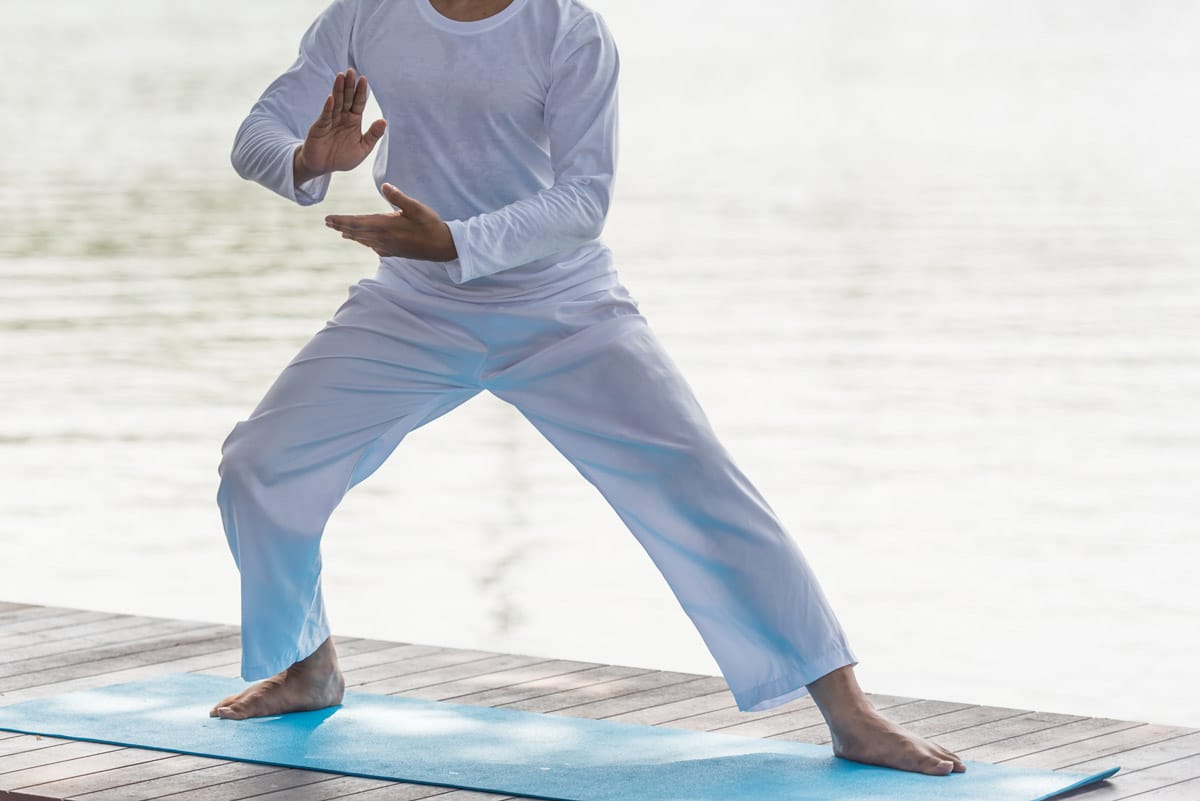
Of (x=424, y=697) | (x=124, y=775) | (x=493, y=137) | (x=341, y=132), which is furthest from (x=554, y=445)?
(x=124, y=775)

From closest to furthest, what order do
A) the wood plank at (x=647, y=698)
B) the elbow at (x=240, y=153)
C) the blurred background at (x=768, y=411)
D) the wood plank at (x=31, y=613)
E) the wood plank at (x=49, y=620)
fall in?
the elbow at (x=240, y=153) → the wood plank at (x=647, y=698) → the wood plank at (x=49, y=620) → the wood plank at (x=31, y=613) → the blurred background at (x=768, y=411)

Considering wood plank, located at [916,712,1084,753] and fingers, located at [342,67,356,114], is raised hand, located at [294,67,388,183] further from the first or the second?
wood plank, located at [916,712,1084,753]

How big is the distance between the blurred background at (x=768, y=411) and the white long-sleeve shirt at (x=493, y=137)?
5.89 ft

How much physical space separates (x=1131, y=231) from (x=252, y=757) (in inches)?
473

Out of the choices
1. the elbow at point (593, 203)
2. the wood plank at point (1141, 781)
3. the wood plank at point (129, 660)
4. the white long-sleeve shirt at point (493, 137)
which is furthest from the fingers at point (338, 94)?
the wood plank at point (1141, 781)

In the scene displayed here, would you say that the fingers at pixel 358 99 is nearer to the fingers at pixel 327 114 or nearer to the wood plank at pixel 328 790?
the fingers at pixel 327 114

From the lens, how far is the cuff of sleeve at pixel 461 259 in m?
3.55

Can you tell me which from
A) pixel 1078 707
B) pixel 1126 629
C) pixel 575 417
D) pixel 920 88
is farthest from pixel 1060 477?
A: pixel 920 88

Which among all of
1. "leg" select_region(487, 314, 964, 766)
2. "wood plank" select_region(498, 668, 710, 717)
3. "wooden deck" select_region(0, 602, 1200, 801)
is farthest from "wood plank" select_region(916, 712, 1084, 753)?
"wood plank" select_region(498, 668, 710, 717)

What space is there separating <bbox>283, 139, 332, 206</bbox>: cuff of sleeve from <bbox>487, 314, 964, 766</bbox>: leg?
19.9 inches

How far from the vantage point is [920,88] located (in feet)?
118

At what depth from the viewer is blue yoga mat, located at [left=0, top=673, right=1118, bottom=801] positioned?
139 inches

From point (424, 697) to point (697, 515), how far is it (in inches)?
35.7

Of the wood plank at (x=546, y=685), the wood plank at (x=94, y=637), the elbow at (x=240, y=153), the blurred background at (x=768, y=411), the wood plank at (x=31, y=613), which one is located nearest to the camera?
the elbow at (x=240, y=153)
